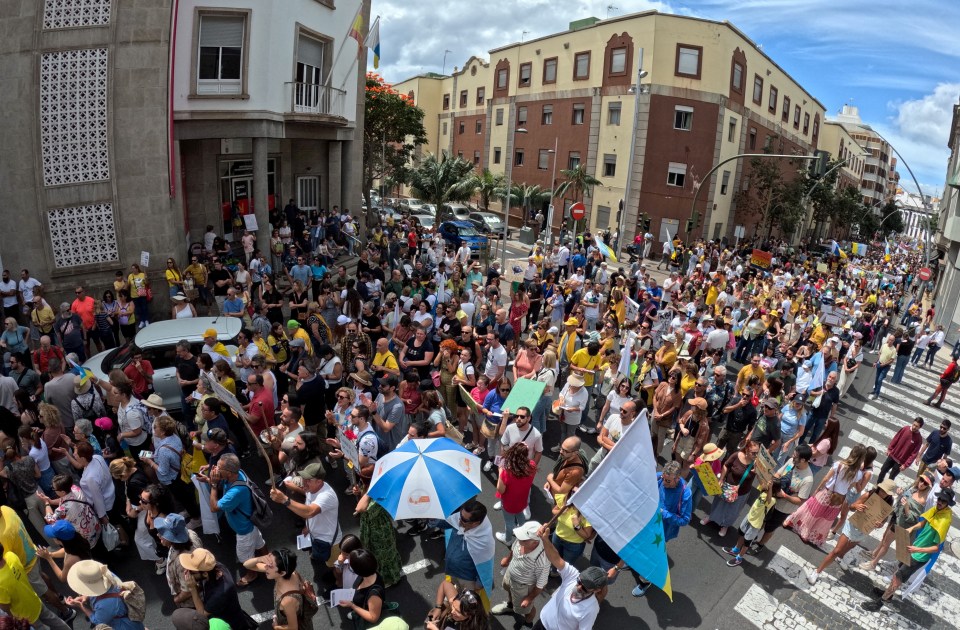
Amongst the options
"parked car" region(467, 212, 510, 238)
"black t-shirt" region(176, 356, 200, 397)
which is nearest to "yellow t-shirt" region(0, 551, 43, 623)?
"black t-shirt" region(176, 356, 200, 397)

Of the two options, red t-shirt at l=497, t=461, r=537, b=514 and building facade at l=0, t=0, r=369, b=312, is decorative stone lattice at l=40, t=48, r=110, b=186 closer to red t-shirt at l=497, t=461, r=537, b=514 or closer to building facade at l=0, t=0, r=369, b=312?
building facade at l=0, t=0, r=369, b=312

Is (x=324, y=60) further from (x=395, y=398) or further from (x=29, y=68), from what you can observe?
(x=395, y=398)

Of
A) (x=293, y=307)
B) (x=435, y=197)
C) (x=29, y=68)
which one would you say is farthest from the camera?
(x=435, y=197)

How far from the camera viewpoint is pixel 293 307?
12.0 meters

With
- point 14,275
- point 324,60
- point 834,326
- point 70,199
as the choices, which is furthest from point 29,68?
point 834,326

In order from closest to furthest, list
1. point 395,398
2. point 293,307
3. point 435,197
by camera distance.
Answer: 1. point 395,398
2. point 293,307
3. point 435,197

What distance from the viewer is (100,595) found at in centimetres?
440

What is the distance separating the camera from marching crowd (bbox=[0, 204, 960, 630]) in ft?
16.2

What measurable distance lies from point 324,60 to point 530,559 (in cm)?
1790

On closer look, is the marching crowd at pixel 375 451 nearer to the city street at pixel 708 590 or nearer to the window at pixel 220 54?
the city street at pixel 708 590

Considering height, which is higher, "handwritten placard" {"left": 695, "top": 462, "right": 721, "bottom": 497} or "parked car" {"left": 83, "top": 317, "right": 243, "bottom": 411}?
"parked car" {"left": 83, "top": 317, "right": 243, "bottom": 411}

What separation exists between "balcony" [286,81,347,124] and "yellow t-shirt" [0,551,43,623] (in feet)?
48.1

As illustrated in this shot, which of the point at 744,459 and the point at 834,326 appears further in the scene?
the point at 834,326

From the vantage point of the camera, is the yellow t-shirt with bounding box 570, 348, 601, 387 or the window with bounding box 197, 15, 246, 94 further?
the window with bounding box 197, 15, 246, 94
